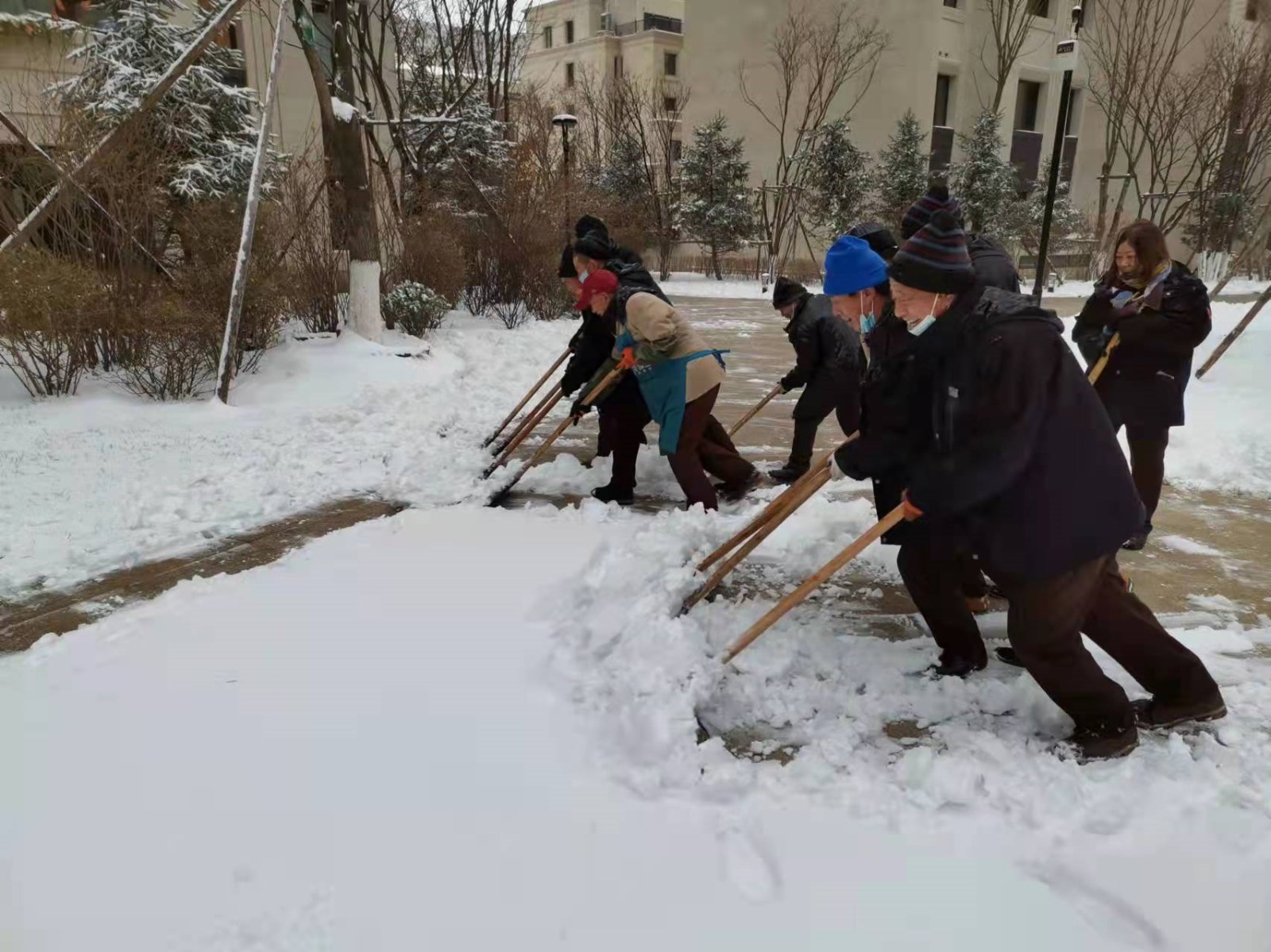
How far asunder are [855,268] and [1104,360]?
1518 mm

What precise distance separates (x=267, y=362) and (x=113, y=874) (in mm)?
6300

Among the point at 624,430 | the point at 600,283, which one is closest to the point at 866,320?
the point at 600,283

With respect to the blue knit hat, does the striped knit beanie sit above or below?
above

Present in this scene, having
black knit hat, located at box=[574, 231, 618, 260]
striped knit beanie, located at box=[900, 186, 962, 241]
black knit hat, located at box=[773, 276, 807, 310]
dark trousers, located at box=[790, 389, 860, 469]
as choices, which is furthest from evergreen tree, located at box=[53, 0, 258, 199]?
striped knit beanie, located at box=[900, 186, 962, 241]

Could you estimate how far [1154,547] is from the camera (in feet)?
12.8

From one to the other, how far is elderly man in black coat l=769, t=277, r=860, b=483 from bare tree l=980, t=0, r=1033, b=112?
2212cm

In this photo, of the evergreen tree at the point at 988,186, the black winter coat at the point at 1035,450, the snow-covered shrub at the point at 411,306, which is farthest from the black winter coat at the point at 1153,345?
the evergreen tree at the point at 988,186

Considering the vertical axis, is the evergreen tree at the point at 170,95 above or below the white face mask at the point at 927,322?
above

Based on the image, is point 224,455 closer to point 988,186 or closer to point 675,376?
point 675,376

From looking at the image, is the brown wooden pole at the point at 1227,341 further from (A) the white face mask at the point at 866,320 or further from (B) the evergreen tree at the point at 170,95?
(B) the evergreen tree at the point at 170,95

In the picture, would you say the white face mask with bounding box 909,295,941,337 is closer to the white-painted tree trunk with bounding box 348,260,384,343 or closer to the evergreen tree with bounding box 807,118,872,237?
the white-painted tree trunk with bounding box 348,260,384,343

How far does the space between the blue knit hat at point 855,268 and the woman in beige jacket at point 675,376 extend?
1.11 m

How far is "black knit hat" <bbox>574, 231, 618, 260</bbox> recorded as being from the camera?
14.5ft

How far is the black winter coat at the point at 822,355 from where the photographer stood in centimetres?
465
